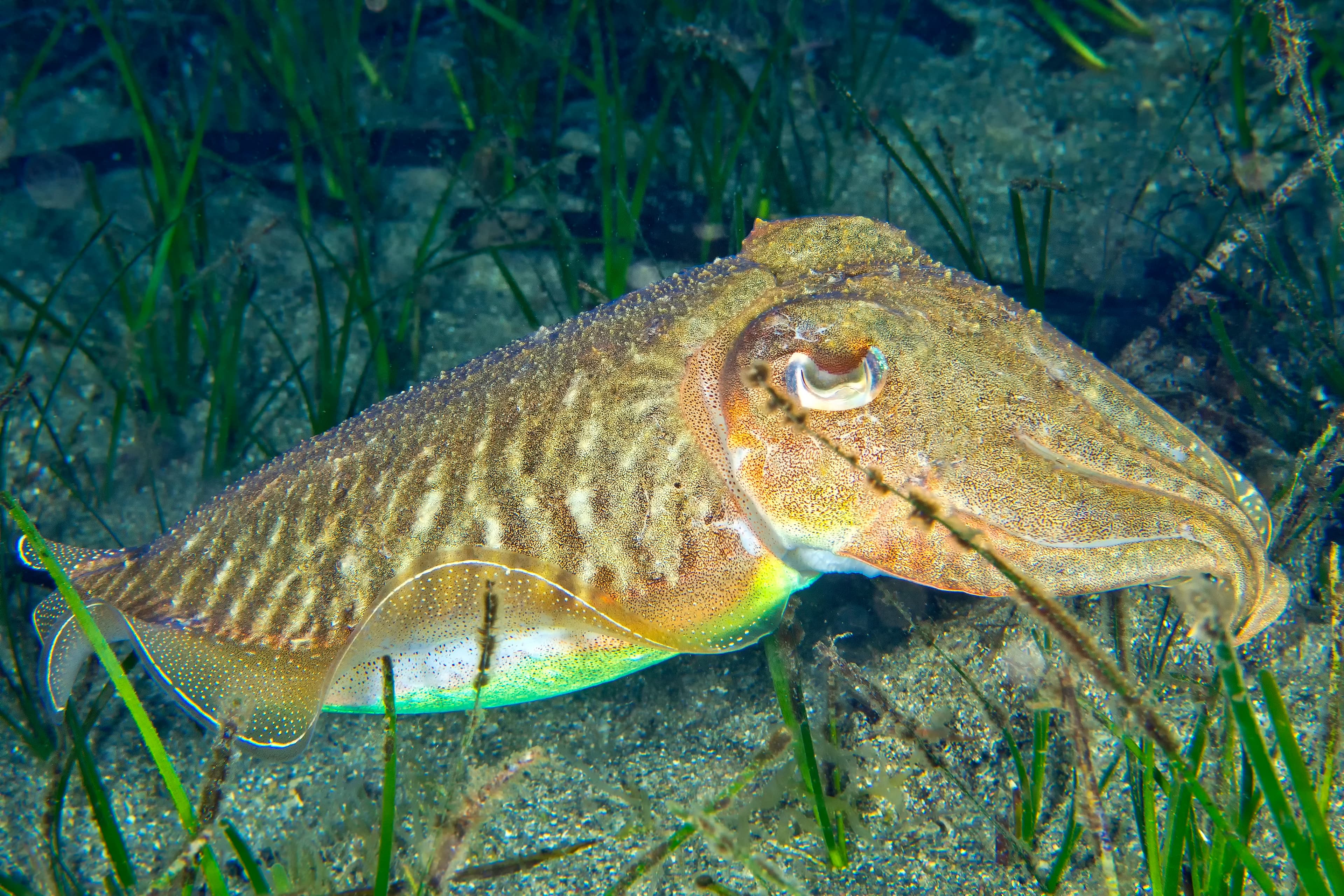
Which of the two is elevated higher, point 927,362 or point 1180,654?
point 927,362

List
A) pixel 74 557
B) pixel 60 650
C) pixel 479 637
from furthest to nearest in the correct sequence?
pixel 74 557
pixel 60 650
pixel 479 637

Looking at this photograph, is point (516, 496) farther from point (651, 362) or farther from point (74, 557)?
point (74, 557)

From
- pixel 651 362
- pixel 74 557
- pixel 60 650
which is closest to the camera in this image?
pixel 651 362

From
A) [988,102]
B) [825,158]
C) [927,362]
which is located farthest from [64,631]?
[988,102]

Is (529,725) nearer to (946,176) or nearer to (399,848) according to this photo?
(399,848)

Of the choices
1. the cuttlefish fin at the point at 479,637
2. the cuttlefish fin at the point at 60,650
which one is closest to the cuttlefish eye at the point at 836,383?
the cuttlefish fin at the point at 479,637

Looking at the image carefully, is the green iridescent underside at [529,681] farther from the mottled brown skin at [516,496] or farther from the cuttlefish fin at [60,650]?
the cuttlefish fin at [60,650]

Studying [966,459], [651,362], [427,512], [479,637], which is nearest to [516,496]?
[427,512]
